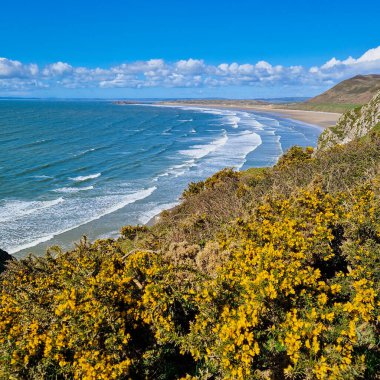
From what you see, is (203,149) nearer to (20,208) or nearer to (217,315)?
(20,208)

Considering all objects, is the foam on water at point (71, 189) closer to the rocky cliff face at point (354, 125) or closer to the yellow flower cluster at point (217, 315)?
the rocky cliff face at point (354, 125)

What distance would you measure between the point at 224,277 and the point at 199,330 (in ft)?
3.60

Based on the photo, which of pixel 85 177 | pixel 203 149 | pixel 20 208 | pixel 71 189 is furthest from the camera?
pixel 203 149

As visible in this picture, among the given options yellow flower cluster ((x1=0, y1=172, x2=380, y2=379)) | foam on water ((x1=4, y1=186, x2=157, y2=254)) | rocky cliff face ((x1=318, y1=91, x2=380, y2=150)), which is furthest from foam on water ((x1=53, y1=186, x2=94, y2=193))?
yellow flower cluster ((x1=0, y1=172, x2=380, y2=379))

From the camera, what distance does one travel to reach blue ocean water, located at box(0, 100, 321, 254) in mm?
25469

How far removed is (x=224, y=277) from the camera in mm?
6500

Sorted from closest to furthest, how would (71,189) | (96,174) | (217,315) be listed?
(217,315) < (71,189) < (96,174)

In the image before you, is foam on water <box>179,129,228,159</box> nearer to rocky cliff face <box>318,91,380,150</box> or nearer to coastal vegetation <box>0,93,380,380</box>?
rocky cliff face <box>318,91,380,150</box>

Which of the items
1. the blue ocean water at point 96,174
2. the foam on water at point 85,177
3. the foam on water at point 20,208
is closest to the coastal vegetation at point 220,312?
the blue ocean water at point 96,174

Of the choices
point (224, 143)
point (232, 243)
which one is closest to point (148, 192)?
point (232, 243)

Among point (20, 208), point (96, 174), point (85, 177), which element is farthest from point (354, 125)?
point (20, 208)

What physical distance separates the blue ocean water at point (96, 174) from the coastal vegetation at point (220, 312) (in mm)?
16987

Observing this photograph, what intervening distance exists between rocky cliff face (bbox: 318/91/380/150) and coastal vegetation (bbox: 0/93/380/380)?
26.8 m

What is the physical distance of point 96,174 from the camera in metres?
40.8
